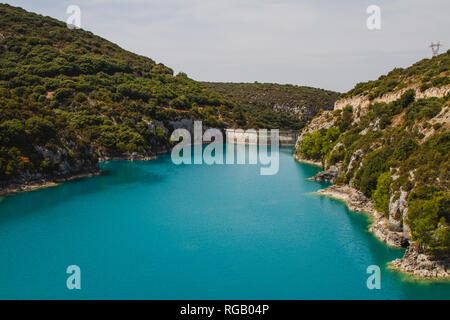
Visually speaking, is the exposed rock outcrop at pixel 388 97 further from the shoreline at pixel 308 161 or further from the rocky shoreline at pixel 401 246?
the rocky shoreline at pixel 401 246

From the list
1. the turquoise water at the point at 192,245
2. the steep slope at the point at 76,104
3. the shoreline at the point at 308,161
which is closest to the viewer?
the turquoise water at the point at 192,245

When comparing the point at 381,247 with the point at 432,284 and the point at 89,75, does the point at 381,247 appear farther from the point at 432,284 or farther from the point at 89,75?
the point at 89,75

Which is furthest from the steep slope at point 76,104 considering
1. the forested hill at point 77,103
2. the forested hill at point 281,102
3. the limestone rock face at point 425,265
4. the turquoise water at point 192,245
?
the limestone rock face at point 425,265

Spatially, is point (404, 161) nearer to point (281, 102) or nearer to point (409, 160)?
point (409, 160)

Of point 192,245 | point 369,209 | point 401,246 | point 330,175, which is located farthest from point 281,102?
point 192,245

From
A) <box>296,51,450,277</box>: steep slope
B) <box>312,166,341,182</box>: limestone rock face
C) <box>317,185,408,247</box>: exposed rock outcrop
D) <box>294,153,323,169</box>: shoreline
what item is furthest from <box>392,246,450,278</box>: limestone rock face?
<box>294,153,323,169</box>: shoreline

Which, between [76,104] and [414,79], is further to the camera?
[76,104]
